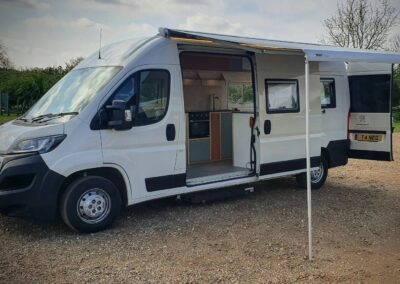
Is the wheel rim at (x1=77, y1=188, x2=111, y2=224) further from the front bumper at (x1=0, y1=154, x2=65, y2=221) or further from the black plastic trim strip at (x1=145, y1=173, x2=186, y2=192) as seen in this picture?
the black plastic trim strip at (x1=145, y1=173, x2=186, y2=192)

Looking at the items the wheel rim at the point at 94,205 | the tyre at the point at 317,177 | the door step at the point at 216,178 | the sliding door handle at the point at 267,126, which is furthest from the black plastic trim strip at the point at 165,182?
the tyre at the point at 317,177

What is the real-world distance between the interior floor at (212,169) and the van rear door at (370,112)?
257cm

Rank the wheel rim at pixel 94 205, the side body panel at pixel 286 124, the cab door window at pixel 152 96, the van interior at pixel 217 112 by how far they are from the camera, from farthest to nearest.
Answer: the van interior at pixel 217 112 < the side body panel at pixel 286 124 < the cab door window at pixel 152 96 < the wheel rim at pixel 94 205

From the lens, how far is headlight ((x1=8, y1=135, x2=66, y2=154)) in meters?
5.25

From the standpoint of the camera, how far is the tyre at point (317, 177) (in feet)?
27.9

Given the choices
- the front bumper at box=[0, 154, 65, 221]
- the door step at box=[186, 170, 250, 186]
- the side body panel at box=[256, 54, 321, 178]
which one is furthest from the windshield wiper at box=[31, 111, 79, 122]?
the side body panel at box=[256, 54, 321, 178]

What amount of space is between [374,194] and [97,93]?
5.36 m

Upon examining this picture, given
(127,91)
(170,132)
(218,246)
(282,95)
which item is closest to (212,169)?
(282,95)

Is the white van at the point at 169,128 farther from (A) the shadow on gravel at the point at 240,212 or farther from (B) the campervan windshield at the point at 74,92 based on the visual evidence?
(A) the shadow on gravel at the point at 240,212

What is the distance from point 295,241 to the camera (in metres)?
5.46

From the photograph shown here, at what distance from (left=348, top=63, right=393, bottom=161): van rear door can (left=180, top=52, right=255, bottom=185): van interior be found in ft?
7.20

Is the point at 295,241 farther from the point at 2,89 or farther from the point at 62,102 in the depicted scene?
the point at 2,89

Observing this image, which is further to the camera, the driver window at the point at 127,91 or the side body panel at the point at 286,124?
the side body panel at the point at 286,124

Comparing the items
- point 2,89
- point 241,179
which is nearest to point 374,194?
point 241,179
